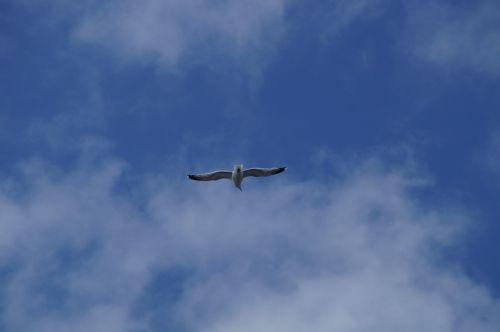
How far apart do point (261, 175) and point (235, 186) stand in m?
3.78

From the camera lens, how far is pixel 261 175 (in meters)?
81.9

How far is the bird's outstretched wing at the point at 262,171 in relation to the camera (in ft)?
265

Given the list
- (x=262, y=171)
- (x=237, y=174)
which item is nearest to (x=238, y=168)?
(x=237, y=174)

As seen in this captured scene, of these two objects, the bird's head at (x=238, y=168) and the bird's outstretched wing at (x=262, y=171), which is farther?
the bird's outstretched wing at (x=262, y=171)

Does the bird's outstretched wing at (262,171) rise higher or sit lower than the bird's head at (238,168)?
higher

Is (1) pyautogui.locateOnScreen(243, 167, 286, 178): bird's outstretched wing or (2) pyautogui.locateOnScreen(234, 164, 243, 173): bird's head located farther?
(1) pyautogui.locateOnScreen(243, 167, 286, 178): bird's outstretched wing

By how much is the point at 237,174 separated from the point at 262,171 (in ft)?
12.2

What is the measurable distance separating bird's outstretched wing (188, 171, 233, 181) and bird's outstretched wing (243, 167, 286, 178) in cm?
200

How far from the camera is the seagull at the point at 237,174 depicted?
79.5 metres

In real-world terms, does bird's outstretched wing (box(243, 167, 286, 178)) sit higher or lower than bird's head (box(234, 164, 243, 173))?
higher

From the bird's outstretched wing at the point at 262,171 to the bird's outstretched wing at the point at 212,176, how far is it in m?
2.00

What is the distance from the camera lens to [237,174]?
3118 inches

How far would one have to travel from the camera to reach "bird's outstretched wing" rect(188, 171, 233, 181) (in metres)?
81.1

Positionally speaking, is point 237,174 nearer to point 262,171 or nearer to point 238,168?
point 238,168
